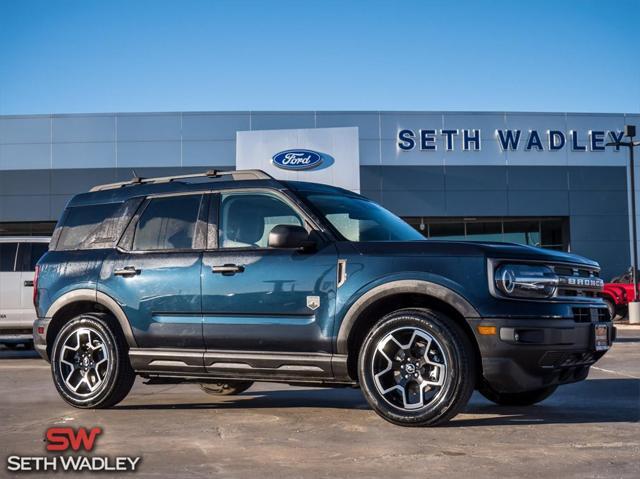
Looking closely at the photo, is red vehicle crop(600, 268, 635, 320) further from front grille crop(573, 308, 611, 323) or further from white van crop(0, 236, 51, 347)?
front grille crop(573, 308, 611, 323)

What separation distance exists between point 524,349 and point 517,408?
1578 mm

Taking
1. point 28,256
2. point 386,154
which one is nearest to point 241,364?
point 28,256

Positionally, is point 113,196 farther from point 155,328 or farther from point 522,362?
point 522,362

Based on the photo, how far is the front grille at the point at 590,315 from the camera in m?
5.76

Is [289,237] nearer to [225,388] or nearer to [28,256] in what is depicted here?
[225,388]

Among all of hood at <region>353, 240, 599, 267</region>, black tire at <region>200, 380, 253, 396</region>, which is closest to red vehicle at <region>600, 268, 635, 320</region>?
black tire at <region>200, 380, 253, 396</region>

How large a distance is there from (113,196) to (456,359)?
3582 mm

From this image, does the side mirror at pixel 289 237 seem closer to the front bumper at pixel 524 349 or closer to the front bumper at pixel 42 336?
the front bumper at pixel 524 349

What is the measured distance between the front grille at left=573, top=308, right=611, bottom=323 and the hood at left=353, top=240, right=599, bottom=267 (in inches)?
14.4

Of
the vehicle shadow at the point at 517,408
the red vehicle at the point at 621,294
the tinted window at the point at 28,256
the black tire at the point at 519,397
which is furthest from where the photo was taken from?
the red vehicle at the point at 621,294

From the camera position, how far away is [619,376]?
9500mm

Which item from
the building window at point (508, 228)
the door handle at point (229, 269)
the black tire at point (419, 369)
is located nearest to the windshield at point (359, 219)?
the door handle at point (229, 269)

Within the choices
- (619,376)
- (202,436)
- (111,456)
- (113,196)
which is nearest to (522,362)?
(202,436)

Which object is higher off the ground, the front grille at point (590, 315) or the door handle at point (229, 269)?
the door handle at point (229, 269)
